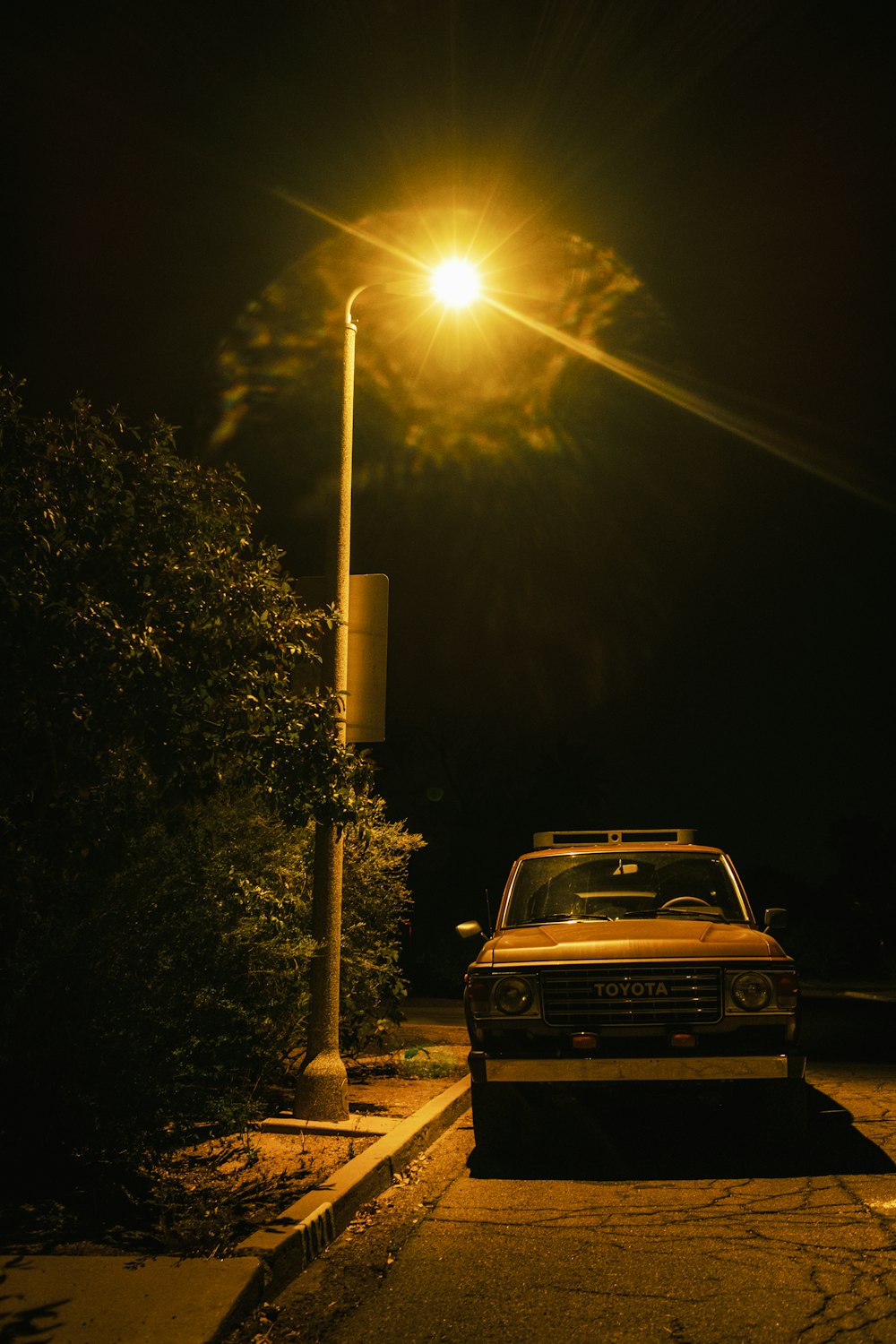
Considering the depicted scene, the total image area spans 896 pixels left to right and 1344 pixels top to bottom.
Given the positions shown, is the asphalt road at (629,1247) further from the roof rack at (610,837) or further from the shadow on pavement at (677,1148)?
the roof rack at (610,837)

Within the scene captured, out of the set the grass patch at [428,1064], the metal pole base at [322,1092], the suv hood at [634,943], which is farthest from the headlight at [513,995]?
the grass patch at [428,1064]

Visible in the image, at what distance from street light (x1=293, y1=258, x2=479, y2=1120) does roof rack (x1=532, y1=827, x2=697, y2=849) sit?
1756mm

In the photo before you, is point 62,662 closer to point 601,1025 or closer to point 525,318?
point 601,1025

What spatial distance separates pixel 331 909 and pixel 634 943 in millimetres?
2355

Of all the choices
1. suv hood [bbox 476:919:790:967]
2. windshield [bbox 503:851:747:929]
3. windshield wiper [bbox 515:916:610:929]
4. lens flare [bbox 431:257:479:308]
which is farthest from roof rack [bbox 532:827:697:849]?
lens flare [bbox 431:257:479:308]

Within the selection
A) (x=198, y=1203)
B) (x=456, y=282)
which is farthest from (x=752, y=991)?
(x=456, y=282)

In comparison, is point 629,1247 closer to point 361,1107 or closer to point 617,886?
point 617,886

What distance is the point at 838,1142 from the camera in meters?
7.37

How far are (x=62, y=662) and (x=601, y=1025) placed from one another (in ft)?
12.4

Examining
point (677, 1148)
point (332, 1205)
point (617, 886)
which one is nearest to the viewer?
point (332, 1205)

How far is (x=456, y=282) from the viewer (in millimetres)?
10016

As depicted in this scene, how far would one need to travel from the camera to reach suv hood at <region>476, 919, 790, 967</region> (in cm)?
681

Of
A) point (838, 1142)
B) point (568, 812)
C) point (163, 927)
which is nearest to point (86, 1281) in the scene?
point (163, 927)

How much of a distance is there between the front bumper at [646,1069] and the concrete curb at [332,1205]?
816 millimetres
